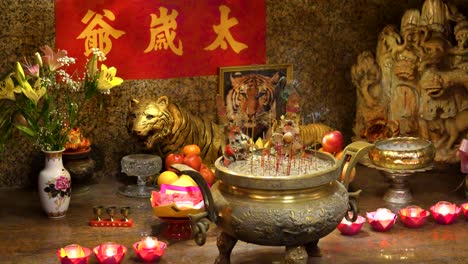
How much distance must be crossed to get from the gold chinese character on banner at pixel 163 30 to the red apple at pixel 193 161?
559 mm

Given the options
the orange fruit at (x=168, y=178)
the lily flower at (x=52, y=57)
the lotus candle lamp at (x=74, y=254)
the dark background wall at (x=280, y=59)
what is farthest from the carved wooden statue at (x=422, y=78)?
the lotus candle lamp at (x=74, y=254)

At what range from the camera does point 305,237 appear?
2729 mm

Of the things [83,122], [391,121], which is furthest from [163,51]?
[391,121]

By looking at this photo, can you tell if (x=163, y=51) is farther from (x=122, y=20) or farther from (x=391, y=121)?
(x=391, y=121)

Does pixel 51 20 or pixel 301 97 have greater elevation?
pixel 51 20

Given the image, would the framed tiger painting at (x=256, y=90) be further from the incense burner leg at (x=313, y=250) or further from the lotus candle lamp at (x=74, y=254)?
the lotus candle lamp at (x=74, y=254)

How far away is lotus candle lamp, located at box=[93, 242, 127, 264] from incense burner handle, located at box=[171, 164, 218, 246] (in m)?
0.33

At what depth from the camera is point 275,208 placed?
8.83 ft

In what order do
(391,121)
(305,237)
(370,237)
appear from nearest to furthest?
(305,237) < (370,237) < (391,121)

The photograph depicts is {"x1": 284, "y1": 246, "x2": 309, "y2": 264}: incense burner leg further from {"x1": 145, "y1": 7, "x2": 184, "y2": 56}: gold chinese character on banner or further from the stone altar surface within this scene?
{"x1": 145, "y1": 7, "x2": 184, "y2": 56}: gold chinese character on banner

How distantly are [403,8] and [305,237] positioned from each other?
6.66 feet

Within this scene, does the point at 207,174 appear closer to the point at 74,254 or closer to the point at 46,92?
the point at 46,92

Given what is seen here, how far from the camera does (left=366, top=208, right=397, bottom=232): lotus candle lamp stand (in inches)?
131

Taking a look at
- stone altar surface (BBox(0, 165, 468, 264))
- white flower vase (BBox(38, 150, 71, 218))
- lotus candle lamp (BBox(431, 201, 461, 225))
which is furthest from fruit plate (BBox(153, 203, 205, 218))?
lotus candle lamp (BBox(431, 201, 461, 225))
